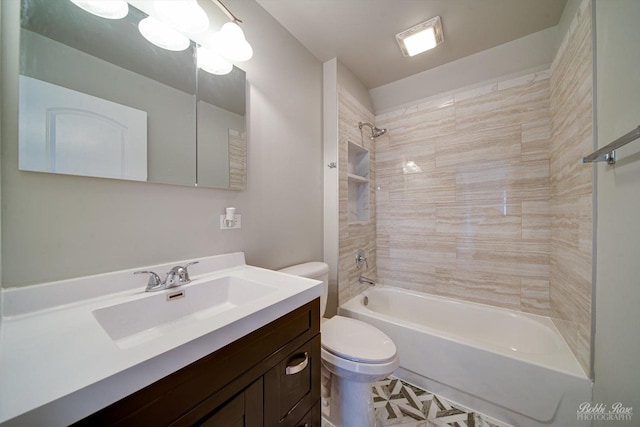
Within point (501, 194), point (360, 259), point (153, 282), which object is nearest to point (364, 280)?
point (360, 259)

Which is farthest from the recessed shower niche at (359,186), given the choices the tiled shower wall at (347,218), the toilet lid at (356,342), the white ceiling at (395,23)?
the toilet lid at (356,342)

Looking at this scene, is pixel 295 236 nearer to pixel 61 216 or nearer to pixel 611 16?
pixel 61 216

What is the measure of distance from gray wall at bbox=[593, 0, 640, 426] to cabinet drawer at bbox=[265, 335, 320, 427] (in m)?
1.09

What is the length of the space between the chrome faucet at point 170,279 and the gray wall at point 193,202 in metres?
0.07

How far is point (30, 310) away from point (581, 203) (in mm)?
2334

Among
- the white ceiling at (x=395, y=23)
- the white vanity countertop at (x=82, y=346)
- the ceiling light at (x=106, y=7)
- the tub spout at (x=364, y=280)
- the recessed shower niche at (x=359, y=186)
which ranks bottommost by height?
the tub spout at (x=364, y=280)

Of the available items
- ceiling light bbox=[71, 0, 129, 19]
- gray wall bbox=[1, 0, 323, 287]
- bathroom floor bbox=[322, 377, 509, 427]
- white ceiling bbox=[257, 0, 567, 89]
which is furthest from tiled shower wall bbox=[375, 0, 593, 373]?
ceiling light bbox=[71, 0, 129, 19]

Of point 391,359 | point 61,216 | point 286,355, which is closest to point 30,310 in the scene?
point 61,216

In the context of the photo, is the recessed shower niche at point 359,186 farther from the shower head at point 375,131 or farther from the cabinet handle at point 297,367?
the cabinet handle at point 297,367

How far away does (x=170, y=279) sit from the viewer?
0.89 m

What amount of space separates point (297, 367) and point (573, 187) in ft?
5.81

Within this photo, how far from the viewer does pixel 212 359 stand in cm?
55

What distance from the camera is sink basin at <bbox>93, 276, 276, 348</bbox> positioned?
0.72 metres

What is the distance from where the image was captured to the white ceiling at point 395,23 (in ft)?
4.56
